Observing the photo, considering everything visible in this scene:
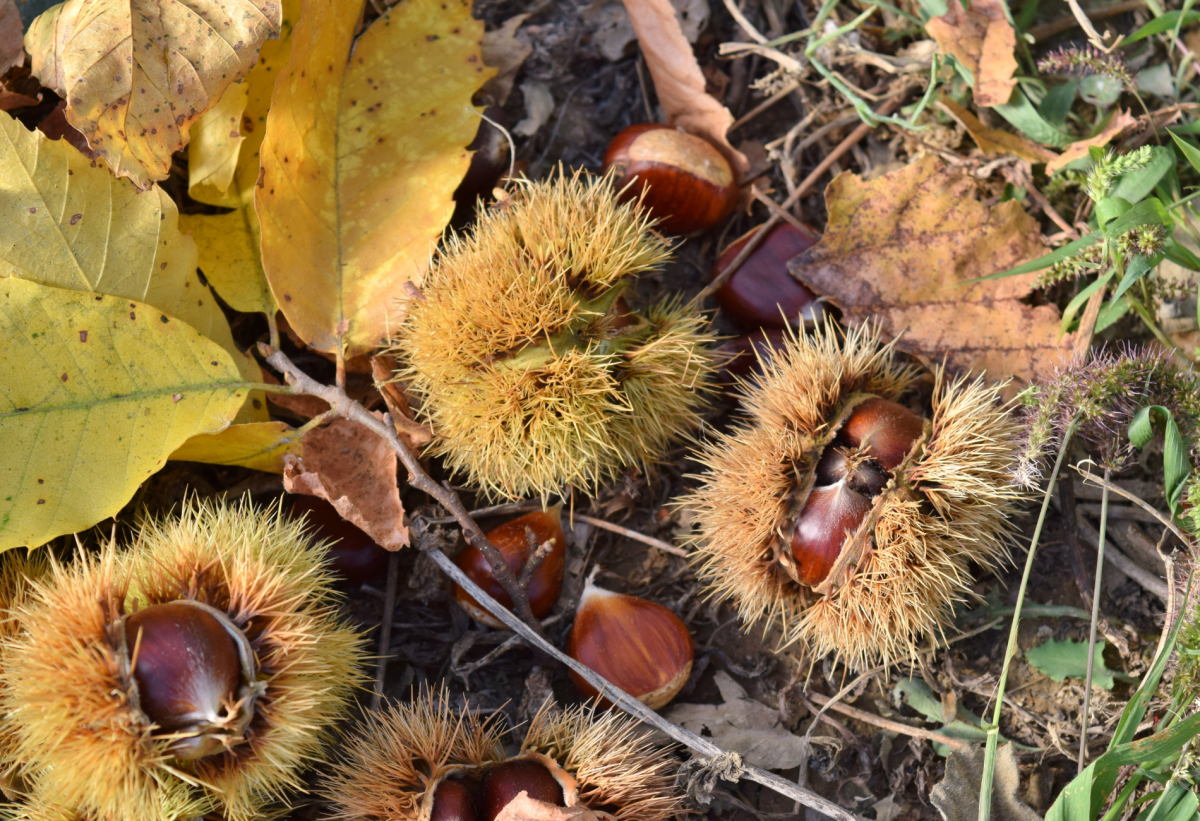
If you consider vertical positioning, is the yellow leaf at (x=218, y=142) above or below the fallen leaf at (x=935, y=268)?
above

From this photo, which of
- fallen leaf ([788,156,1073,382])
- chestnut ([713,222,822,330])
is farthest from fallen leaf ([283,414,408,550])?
fallen leaf ([788,156,1073,382])

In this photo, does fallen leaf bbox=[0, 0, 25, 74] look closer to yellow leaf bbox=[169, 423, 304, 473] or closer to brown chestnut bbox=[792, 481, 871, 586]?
yellow leaf bbox=[169, 423, 304, 473]

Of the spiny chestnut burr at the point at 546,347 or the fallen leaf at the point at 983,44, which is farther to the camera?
the fallen leaf at the point at 983,44

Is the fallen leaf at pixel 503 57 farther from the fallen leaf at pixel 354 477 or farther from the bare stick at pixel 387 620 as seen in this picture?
the bare stick at pixel 387 620

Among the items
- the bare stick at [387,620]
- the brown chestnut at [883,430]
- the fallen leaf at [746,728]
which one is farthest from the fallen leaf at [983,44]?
the bare stick at [387,620]

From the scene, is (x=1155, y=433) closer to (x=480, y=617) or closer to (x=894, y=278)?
(x=894, y=278)

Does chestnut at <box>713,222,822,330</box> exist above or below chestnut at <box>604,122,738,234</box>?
below

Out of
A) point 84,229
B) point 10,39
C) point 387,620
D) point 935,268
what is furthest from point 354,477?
point 935,268

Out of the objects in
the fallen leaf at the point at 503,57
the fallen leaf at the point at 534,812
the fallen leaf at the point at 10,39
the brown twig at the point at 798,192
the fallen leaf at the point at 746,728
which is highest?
the fallen leaf at the point at 10,39

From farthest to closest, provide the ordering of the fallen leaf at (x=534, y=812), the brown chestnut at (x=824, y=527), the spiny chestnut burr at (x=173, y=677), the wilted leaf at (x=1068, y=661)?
the wilted leaf at (x=1068, y=661)
the brown chestnut at (x=824, y=527)
the fallen leaf at (x=534, y=812)
the spiny chestnut burr at (x=173, y=677)
